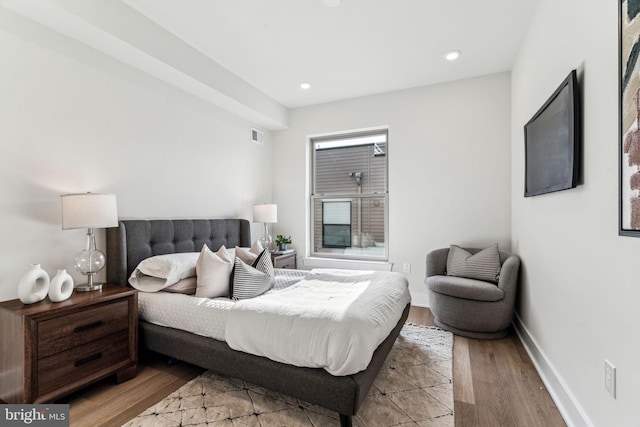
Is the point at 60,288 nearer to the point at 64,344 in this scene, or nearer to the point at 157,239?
the point at 64,344

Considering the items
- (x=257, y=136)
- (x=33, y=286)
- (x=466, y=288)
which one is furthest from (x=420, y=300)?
(x=33, y=286)

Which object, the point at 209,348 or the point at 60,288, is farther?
the point at 209,348

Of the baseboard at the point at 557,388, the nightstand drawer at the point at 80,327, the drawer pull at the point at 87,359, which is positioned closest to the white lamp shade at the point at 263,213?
the nightstand drawer at the point at 80,327

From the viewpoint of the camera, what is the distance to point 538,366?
221 centimetres

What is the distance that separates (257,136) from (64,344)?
3216 mm

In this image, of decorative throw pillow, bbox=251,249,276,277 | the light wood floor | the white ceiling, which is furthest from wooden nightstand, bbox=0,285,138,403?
the white ceiling

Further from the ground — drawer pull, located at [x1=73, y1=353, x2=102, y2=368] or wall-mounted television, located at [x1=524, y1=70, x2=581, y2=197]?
wall-mounted television, located at [x1=524, y1=70, x2=581, y2=197]

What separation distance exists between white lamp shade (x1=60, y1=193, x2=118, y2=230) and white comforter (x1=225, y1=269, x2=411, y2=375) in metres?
1.13

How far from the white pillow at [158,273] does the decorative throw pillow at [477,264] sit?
264 cm

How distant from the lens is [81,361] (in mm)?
1873

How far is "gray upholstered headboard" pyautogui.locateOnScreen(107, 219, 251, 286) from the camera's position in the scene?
2.40m

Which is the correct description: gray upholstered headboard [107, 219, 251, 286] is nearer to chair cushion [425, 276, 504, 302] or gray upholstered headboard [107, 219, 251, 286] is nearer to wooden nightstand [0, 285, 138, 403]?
wooden nightstand [0, 285, 138, 403]

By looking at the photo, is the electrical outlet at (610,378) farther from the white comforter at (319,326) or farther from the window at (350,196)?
the window at (350,196)

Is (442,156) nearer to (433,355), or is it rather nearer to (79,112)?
(433,355)
